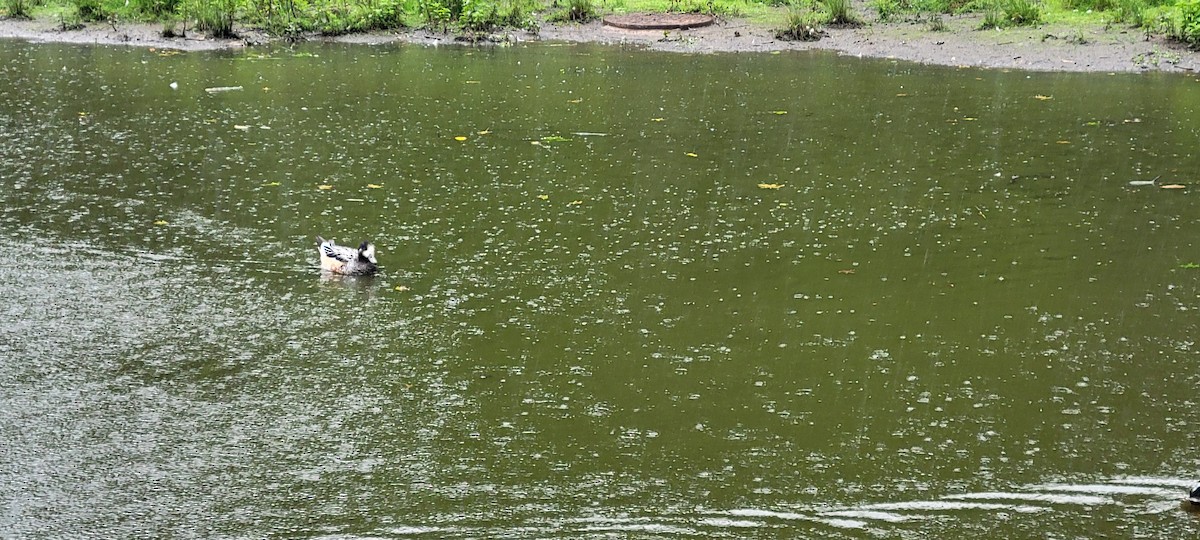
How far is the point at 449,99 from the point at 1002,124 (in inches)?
217

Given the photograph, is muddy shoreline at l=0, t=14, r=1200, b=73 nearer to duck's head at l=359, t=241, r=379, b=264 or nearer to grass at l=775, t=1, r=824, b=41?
grass at l=775, t=1, r=824, b=41

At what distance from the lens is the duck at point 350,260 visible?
6.90m

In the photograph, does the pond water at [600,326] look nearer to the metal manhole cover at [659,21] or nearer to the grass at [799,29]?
the grass at [799,29]

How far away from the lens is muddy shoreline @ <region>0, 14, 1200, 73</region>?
14.9m

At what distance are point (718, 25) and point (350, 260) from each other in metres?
12.3

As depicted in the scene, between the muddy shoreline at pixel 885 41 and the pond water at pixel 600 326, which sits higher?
the muddy shoreline at pixel 885 41

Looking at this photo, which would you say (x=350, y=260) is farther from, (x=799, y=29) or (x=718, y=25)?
(x=718, y=25)

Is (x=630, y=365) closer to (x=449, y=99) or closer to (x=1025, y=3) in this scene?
(x=449, y=99)

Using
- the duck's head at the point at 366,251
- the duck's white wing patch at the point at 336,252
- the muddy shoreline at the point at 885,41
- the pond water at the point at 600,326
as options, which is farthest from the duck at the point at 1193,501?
the muddy shoreline at the point at 885,41

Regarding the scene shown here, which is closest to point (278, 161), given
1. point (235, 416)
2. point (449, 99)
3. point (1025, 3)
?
point (449, 99)

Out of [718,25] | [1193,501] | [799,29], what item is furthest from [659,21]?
[1193,501]

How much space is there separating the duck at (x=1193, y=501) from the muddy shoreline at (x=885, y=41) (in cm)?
1111

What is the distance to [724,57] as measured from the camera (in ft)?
52.5

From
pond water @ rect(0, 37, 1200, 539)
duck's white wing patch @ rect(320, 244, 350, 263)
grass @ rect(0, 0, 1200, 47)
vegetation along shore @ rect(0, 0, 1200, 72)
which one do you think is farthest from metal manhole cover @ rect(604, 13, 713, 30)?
duck's white wing patch @ rect(320, 244, 350, 263)
